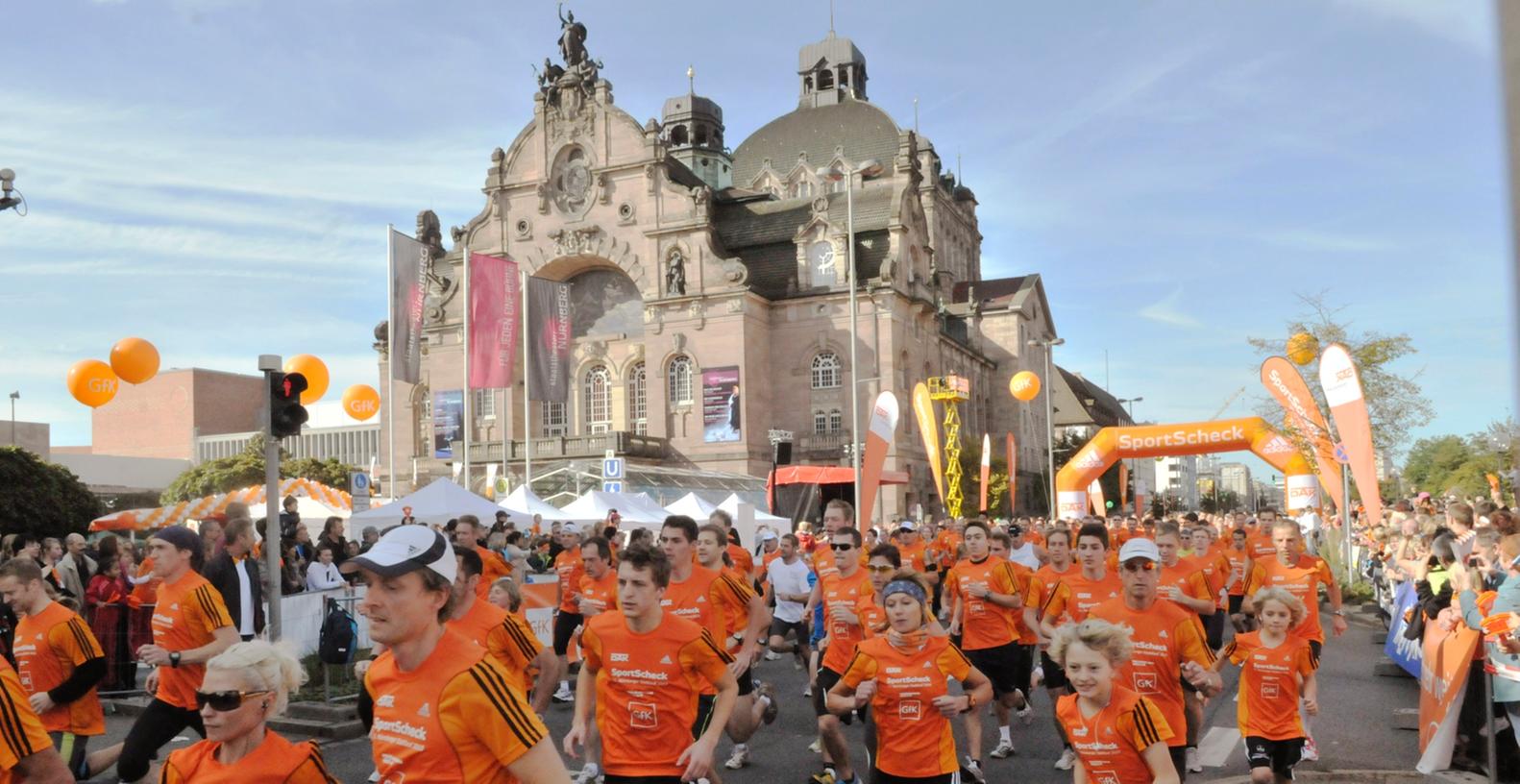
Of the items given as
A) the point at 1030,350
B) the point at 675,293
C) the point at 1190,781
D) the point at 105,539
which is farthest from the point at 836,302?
the point at 1190,781

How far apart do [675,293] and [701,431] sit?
6332 millimetres

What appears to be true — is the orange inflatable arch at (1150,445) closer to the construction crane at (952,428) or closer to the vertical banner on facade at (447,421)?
the construction crane at (952,428)

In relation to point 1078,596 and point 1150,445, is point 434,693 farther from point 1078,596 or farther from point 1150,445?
point 1150,445

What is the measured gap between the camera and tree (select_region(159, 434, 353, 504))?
7200 cm

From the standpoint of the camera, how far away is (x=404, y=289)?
2925cm

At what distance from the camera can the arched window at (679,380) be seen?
57344mm

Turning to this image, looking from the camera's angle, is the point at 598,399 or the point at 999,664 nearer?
the point at 999,664

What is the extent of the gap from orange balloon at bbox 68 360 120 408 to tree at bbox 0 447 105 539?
55.6 ft

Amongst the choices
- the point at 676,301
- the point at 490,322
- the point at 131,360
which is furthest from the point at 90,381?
the point at 676,301

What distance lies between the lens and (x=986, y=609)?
11.0 meters

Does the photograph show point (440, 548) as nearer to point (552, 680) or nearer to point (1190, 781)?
point (552, 680)

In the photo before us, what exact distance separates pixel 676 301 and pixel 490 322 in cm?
2588

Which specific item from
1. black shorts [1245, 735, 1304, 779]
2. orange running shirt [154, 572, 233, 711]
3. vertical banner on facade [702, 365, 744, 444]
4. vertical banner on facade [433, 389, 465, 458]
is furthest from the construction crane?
orange running shirt [154, 572, 233, 711]

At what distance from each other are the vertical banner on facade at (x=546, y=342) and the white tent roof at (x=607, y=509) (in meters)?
7.24
